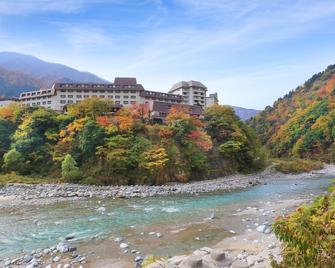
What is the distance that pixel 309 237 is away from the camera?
13.5 feet

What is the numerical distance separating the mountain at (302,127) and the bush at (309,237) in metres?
66.7

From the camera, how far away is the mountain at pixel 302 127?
66250 millimetres

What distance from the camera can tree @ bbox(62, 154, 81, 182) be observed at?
30141 mm

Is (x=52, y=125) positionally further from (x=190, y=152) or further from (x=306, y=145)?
(x=306, y=145)

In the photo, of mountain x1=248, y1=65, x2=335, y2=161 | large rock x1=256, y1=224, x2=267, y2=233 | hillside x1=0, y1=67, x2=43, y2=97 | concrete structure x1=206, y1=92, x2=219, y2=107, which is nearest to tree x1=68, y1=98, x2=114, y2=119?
large rock x1=256, y1=224, x2=267, y2=233

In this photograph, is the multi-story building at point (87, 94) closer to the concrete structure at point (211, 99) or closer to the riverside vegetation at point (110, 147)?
the riverside vegetation at point (110, 147)

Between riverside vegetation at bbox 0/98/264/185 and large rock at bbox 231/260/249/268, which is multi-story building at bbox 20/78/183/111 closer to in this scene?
riverside vegetation at bbox 0/98/264/185

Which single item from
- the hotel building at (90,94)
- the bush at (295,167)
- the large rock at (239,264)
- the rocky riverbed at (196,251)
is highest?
the hotel building at (90,94)

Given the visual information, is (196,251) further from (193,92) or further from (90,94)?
(193,92)

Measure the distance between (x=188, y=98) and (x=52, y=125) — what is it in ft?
118

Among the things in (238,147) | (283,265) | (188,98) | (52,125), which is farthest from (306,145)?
(283,265)

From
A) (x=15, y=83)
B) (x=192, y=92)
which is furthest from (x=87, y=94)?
(x=15, y=83)

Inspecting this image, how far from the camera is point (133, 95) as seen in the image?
5472 cm

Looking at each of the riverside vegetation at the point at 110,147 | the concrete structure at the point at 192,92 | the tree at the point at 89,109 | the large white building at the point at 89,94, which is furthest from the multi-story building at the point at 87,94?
the tree at the point at 89,109
